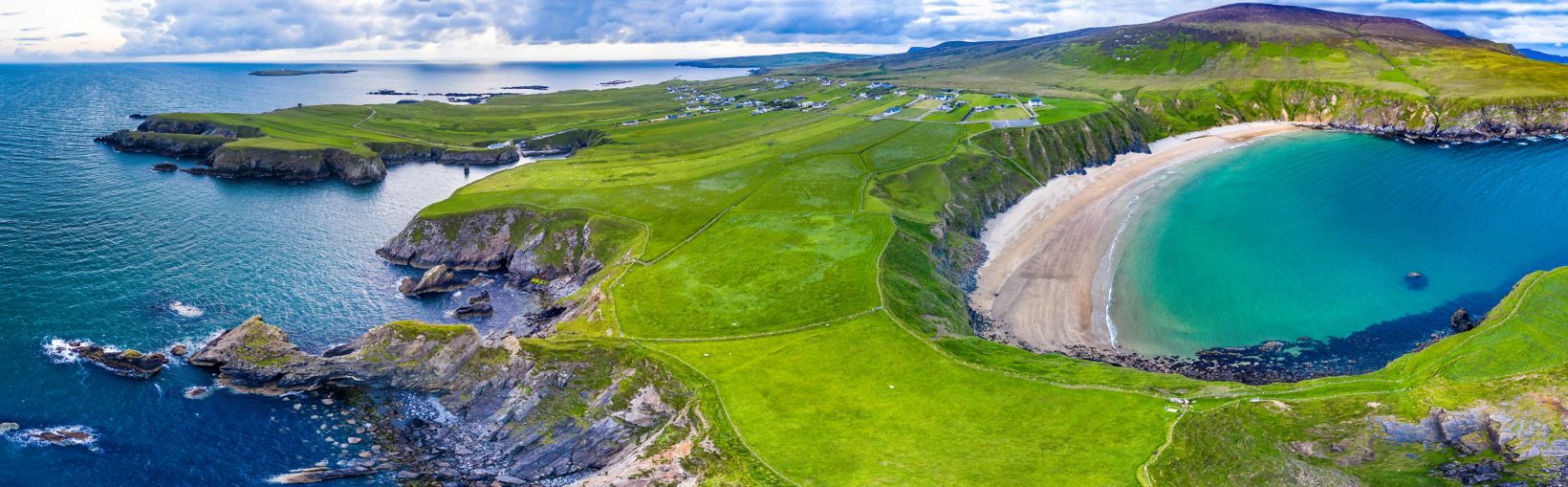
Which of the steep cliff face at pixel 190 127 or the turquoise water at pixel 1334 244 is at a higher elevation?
the steep cliff face at pixel 190 127

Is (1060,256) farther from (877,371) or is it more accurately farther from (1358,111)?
(1358,111)

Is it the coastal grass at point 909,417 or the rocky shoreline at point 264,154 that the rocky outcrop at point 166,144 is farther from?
the coastal grass at point 909,417

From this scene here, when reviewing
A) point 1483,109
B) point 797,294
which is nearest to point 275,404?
point 797,294

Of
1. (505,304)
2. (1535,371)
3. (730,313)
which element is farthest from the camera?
(505,304)

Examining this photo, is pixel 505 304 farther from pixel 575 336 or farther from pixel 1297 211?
pixel 1297 211

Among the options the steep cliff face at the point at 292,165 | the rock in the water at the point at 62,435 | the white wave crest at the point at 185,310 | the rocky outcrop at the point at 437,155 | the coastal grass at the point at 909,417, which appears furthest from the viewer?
the rocky outcrop at the point at 437,155

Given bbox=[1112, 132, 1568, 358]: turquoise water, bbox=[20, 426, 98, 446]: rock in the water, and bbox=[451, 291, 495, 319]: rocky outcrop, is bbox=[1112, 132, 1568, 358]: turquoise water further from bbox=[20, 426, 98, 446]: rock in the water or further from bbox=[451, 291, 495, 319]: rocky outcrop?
bbox=[20, 426, 98, 446]: rock in the water

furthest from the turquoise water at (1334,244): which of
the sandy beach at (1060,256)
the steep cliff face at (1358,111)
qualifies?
the steep cliff face at (1358,111)
